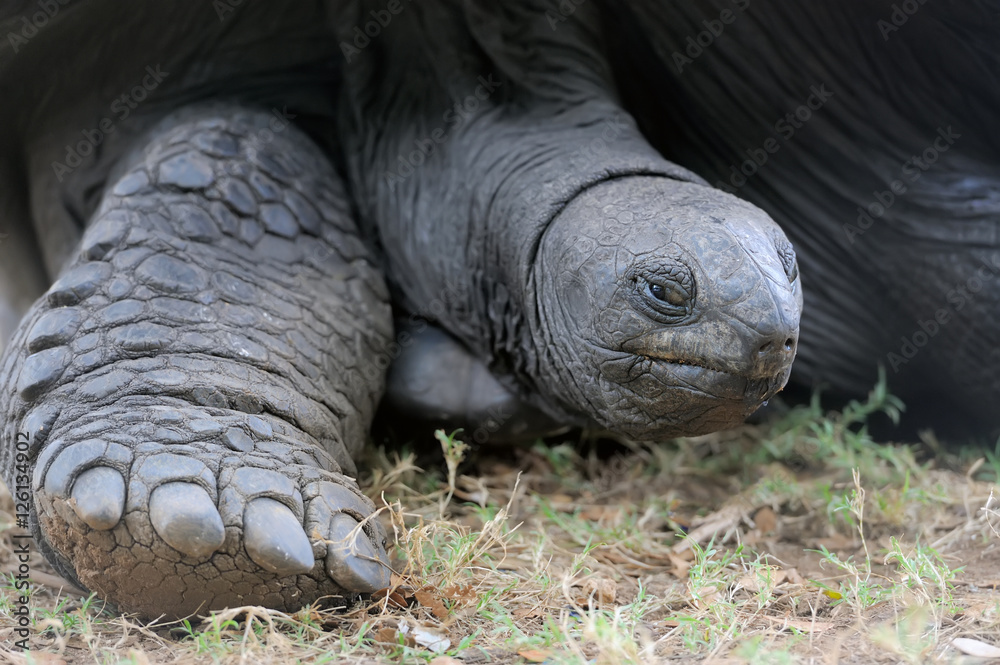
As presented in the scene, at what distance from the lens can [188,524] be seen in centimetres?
127

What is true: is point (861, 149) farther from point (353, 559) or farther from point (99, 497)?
point (99, 497)

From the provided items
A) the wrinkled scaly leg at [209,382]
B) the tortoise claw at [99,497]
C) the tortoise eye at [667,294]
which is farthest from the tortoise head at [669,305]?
the tortoise claw at [99,497]

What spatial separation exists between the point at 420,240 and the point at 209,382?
31.0 inches

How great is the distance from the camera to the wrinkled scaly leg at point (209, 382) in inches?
51.6

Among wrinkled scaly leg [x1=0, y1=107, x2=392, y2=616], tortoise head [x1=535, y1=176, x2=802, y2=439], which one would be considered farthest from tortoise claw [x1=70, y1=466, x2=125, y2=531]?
tortoise head [x1=535, y1=176, x2=802, y2=439]

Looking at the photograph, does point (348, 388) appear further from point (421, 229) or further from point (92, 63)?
point (92, 63)

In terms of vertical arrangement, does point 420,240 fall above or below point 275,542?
above

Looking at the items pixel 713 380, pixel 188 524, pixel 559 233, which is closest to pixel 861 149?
pixel 559 233

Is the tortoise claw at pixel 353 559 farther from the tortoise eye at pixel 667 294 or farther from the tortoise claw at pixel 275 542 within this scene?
the tortoise eye at pixel 667 294

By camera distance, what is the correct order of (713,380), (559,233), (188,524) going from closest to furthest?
(188,524), (713,380), (559,233)

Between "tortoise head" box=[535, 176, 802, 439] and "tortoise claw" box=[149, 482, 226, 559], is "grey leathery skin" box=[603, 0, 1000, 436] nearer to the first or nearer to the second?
"tortoise head" box=[535, 176, 802, 439]

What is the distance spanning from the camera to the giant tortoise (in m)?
1.40

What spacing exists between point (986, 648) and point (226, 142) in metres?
1.85

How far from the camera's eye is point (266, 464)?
1425mm
